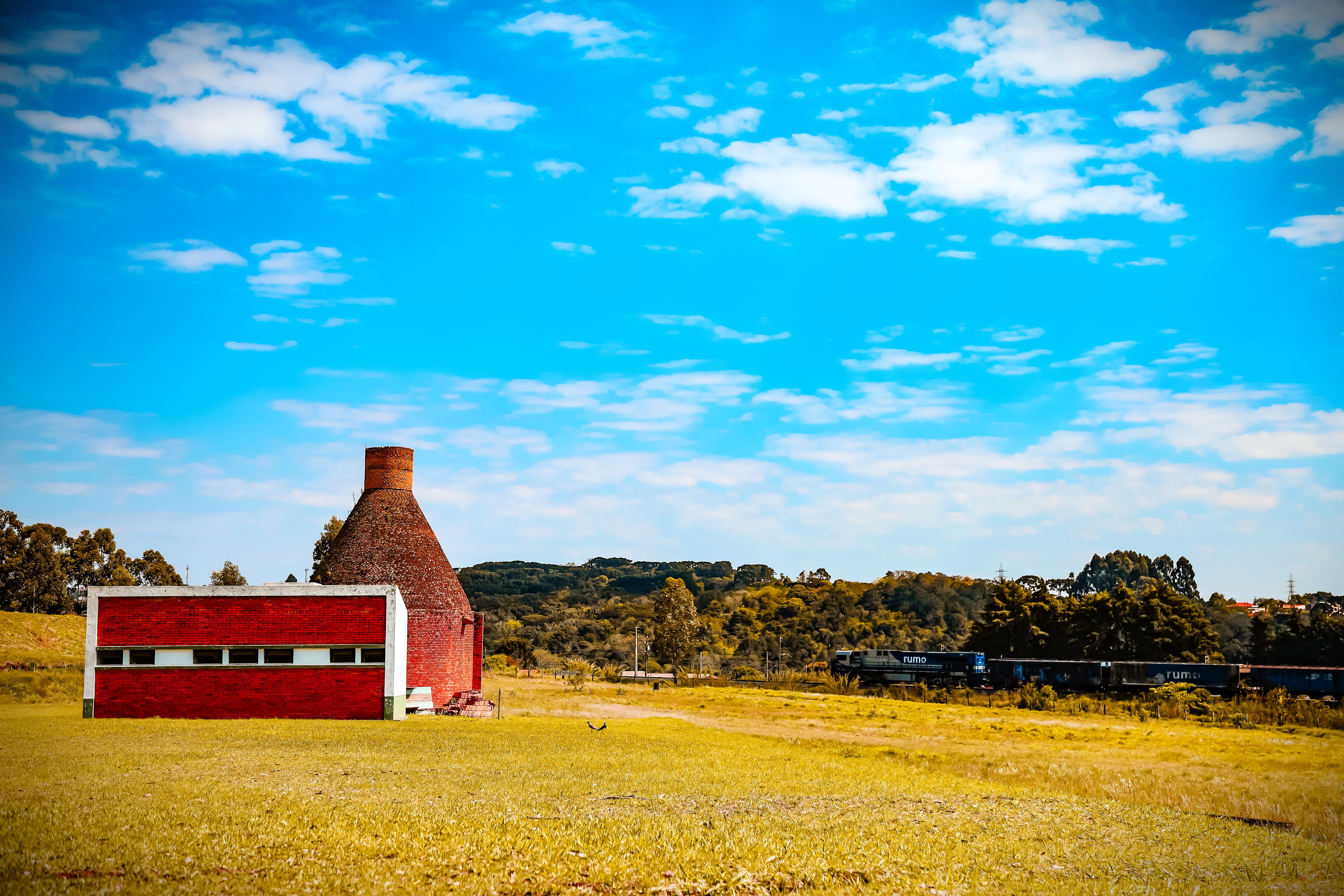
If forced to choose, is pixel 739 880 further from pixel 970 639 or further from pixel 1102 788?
pixel 970 639

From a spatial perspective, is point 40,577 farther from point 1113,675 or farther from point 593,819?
point 593,819

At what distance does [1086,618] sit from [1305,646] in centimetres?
1360

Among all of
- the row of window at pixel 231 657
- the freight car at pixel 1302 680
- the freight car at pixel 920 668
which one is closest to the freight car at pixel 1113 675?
the freight car at pixel 1302 680

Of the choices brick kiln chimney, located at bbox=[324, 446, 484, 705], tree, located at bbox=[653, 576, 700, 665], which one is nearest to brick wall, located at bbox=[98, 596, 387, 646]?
brick kiln chimney, located at bbox=[324, 446, 484, 705]

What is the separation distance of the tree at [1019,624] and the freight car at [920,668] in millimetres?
10997

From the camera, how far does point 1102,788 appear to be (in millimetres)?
20766

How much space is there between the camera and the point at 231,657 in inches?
1270

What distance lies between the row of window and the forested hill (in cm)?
5416

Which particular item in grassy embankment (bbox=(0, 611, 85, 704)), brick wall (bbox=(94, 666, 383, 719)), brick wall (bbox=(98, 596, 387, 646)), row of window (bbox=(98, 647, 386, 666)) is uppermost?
brick wall (bbox=(98, 596, 387, 646))

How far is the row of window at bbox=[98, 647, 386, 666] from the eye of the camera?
3219cm

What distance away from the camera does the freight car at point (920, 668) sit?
6209 centimetres

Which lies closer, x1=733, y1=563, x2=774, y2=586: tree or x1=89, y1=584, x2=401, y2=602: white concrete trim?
x1=89, y1=584, x2=401, y2=602: white concrete trim

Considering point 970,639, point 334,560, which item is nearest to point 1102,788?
point 334,560

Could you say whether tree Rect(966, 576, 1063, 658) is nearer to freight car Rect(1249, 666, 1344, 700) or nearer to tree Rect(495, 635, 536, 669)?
freight car Rect(1249, 666, 1344, 700)
